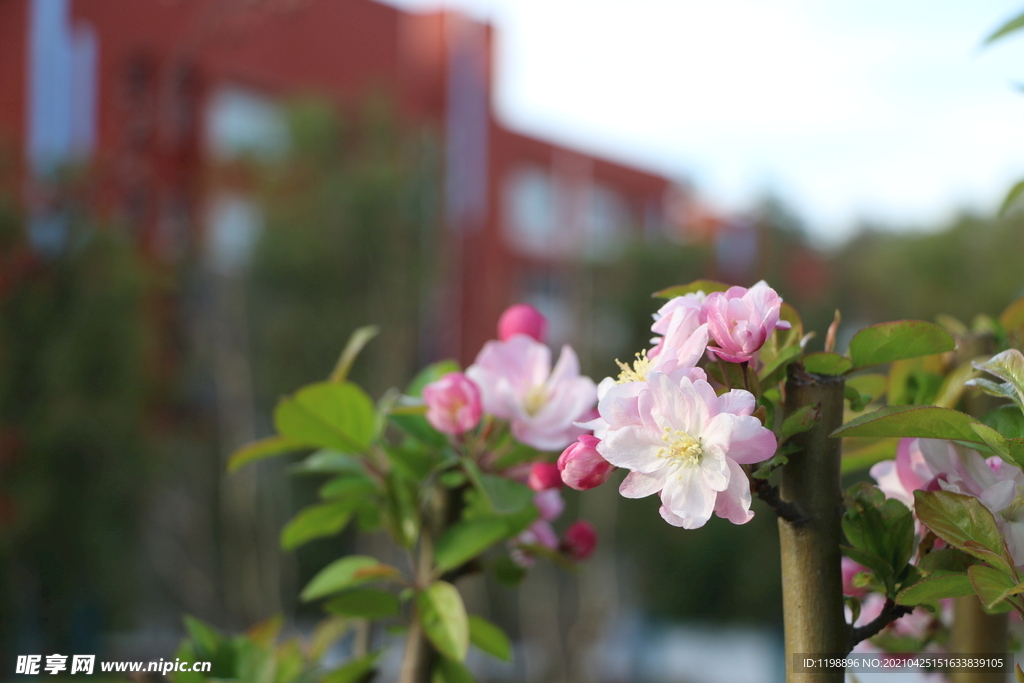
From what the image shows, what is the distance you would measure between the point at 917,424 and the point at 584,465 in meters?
0.13

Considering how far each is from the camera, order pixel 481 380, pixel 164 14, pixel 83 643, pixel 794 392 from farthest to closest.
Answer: pixel 164 14, pixel 83 643, pixel 481 380, pixel 794 392

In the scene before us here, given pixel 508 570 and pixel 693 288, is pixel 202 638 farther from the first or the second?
pixel 693 288

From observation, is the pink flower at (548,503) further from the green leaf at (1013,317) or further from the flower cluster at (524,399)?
the green leaf at (1013,317)

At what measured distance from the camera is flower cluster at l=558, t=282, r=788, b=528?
32 centimetres

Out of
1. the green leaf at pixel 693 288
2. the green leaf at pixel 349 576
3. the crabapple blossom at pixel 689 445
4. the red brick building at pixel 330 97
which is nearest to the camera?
the crabapple blossom at pixel 689 445

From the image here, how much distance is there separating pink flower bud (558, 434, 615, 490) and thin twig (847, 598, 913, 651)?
0.13 meters

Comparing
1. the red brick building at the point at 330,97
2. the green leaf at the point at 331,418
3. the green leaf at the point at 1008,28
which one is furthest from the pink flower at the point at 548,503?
the red brick building at the point at 330,97

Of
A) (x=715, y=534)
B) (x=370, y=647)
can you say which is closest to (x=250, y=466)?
(x=715, y=534)

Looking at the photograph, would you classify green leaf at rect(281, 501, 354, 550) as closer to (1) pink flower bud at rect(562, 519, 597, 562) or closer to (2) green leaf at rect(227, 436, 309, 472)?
(2) green leaf at rect(227, 436, 309, 472)

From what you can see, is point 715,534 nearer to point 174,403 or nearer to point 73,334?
point 174,403

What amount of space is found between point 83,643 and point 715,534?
5079mm

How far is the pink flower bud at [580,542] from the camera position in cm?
53

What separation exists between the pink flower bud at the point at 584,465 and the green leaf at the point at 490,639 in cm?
24

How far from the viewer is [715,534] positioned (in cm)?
727
